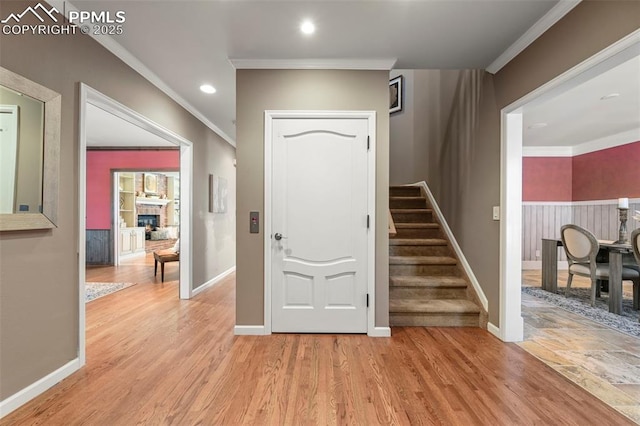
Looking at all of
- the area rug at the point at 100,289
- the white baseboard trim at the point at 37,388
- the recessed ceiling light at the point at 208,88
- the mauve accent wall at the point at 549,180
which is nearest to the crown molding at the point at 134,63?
the recessed ceiling light at the point at 208,88

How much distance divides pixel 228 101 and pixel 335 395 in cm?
Answer: 353

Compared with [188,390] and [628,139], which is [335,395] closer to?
[188,390]

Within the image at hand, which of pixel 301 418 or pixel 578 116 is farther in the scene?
pixel 578 116

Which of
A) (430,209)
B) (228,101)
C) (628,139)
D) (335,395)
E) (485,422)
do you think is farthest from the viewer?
(628,139)

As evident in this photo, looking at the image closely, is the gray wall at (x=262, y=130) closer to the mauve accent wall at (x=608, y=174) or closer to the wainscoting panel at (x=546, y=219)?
the wainscoting panel at (x=546, y=219)

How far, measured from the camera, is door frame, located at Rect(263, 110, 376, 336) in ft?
9.39

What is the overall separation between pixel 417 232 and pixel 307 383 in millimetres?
2765

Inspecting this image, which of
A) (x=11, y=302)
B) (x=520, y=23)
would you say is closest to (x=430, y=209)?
(x=520, y=23)

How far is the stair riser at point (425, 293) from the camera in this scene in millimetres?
3389

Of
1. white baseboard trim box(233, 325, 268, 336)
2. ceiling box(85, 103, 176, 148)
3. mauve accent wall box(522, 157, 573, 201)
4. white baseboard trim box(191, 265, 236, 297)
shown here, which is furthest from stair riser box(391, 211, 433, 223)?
ceiling box(85, 103, 176, 148)

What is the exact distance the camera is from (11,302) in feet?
5.84

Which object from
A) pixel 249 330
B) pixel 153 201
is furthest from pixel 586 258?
pixel 153 201

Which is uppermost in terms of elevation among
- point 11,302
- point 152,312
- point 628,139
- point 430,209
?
point 628,139

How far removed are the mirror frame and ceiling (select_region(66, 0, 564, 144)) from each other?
66 centimetres
